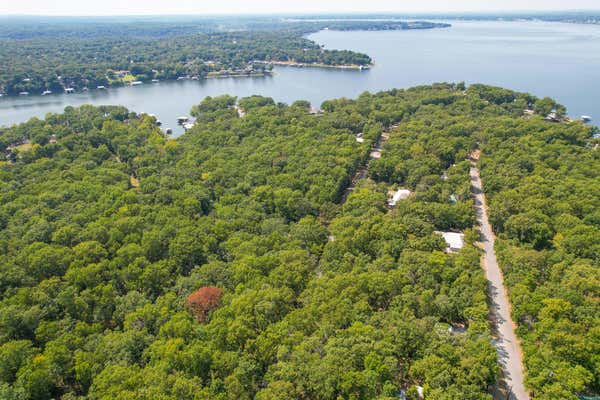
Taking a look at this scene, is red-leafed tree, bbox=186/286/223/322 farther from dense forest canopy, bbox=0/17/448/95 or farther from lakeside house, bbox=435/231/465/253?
dense forest canopy, bbox=0/17/448/95

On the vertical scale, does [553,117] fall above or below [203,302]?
above

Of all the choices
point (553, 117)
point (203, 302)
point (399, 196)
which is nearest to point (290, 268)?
point (203, 302)

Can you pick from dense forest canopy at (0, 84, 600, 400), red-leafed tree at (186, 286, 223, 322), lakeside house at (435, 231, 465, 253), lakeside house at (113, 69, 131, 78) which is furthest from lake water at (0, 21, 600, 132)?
lakeside house at (435, 231, 465, 253)

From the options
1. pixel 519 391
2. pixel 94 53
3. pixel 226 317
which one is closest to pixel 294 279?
pixel 226 317

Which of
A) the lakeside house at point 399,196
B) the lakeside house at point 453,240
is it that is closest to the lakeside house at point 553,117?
the lakeside house at point 399,196

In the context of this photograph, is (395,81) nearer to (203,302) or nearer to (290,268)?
(290,268)

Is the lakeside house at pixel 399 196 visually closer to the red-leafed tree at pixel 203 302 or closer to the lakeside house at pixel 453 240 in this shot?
the lakeside house at pixel 453 240
